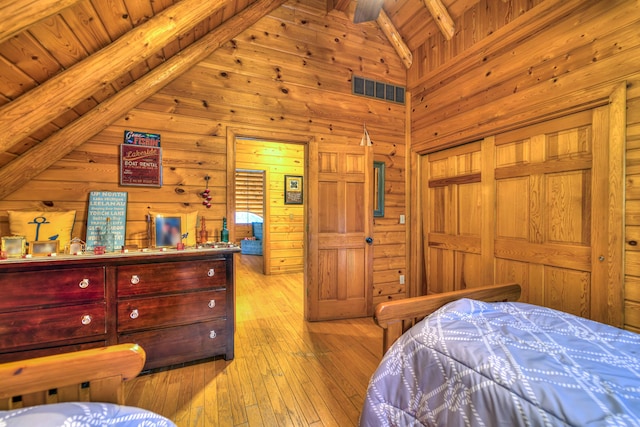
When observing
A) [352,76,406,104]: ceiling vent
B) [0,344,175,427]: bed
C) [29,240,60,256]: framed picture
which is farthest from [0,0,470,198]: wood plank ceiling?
[352,76,406,104]: ceiling vent

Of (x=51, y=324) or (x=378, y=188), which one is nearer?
(x=51, y=324)

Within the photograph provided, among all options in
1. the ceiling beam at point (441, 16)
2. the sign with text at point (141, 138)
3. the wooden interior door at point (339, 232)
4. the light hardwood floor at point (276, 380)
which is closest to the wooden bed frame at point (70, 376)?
the light hardwood floor at point (276, 380)

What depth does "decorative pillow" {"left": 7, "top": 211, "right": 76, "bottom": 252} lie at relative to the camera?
1959 millimetres

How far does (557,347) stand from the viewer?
105 centimetres

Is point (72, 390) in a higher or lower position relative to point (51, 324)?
higher

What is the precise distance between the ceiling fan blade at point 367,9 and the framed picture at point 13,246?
287 cm

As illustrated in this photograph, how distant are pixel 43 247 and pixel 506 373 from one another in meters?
2.76

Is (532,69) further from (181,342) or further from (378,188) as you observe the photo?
(181,342)

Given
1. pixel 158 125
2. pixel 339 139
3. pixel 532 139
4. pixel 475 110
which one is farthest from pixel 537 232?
pixel 158 125

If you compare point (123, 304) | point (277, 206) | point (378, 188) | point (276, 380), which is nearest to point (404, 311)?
point (276, 380)

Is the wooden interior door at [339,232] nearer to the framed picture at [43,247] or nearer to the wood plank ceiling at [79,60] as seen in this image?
the wood plank ceiling at [79,60]

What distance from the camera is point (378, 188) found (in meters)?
3.40

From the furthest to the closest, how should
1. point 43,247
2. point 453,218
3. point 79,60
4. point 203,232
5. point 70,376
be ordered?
point 453,218, point 203,232, point 43,247, point 79,60, point 70,376

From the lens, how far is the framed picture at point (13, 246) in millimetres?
1723
